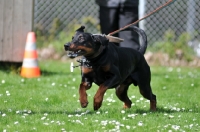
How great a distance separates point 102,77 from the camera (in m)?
5.84

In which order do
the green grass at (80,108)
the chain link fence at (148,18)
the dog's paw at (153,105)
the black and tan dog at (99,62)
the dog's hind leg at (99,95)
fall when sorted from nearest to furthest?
the green grass at (80,108) < the black and tan dog at (99,62) < the dog's hind leg at (99,95) < the dog's paw at (153,105) < the chain link fence at (148,18)

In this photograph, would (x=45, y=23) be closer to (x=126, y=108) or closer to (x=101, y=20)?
(x=101, y=20)

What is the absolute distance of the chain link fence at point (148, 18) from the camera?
470 inches

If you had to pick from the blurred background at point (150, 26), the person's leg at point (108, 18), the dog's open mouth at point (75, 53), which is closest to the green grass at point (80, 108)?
the dog's open mouth at point (75, 53)

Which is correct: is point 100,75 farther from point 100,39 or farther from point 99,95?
point 100,39

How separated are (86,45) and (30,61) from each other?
3.71m

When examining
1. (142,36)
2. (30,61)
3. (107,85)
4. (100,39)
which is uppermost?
(100,39)

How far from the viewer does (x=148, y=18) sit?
12.0 meters

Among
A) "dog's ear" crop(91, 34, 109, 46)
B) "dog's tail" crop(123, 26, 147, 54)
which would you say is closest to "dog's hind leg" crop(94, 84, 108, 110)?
"dog's ear" crop(91, 34, 109, 46)

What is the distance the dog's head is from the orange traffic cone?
3.56 metres

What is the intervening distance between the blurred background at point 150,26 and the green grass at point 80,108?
170 cm

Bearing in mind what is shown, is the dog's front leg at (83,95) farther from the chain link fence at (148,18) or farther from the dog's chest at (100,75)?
Answer: the chain link fence at (148,18)

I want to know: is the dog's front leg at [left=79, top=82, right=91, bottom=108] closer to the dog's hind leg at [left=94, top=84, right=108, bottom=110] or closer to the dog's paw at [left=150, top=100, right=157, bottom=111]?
the dog's hind leg at [left=94, top=84, right=108, bottom=110]

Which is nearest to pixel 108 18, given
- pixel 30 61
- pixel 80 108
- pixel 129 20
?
pixel 129 20
